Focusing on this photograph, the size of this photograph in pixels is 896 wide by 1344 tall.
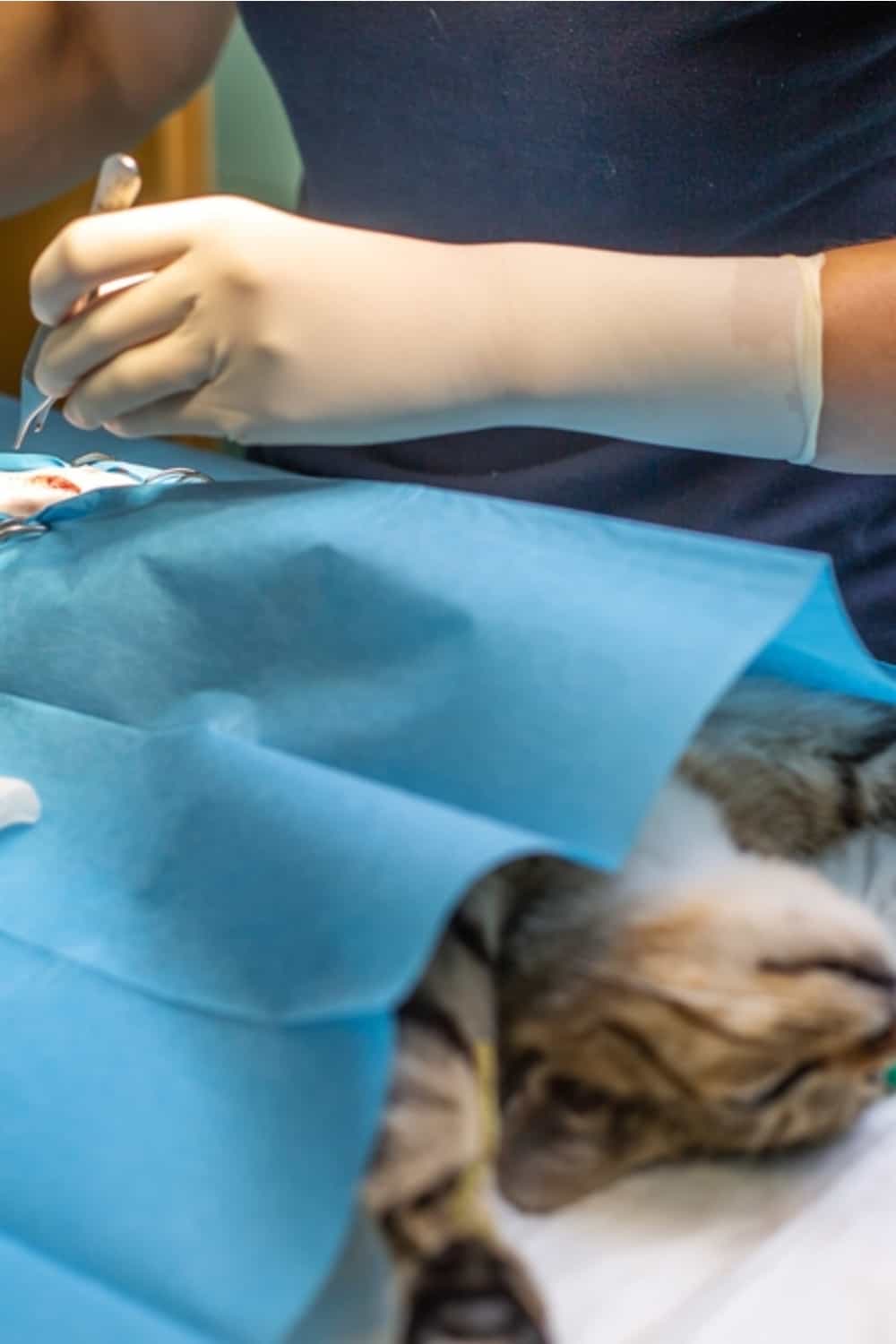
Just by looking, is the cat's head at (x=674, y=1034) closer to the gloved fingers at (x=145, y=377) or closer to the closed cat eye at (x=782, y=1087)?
the closed cat eye at (x=782, y=1087)

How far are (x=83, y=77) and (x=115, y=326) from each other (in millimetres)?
504

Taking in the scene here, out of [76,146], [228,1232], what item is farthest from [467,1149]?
[76,146]

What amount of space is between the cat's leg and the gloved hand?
33 cm

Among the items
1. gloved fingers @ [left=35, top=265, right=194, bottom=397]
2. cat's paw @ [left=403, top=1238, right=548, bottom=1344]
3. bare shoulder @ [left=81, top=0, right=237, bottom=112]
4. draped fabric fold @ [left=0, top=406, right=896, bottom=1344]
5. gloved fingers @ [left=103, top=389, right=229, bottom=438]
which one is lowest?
cat's paw @ [left=403, top=1238, right=548, bottom=1344]

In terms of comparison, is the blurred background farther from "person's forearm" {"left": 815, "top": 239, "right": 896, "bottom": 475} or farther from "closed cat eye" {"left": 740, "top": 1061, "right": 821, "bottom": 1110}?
"closed cat eye" {"left": 740, "top": 1061, "right": 821, "bottom": 1110}

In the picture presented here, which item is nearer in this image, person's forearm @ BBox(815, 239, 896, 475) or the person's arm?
person's forearm @ BBox(815, 239, 896, 475)

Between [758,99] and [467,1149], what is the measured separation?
2.10 feet

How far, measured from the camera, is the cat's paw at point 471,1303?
0.38 m

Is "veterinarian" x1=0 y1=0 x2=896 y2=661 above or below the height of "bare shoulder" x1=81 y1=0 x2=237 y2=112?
below

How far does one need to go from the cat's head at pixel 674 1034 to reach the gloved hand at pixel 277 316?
295 millimetres

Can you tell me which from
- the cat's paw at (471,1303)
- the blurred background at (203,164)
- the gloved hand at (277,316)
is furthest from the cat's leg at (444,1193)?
the blurred background at (203,164)

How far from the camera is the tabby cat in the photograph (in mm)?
397

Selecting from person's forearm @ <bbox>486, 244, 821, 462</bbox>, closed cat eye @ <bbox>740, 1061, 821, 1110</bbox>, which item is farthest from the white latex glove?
closed cat eye @ <bbox>740, 1061, 821, 1110</bbox>

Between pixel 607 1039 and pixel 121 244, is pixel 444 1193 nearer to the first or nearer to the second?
pixel 607 1039
